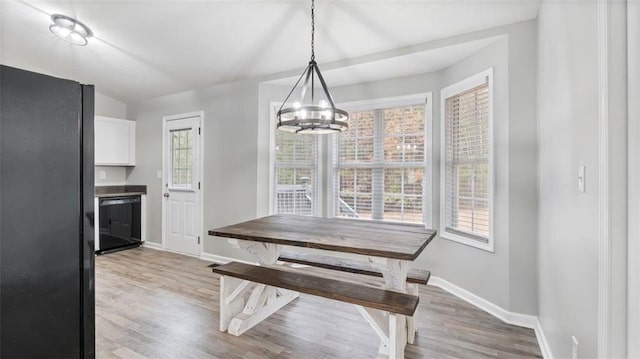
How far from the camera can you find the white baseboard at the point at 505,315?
6.84ft

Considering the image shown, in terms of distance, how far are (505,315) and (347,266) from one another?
140 cm

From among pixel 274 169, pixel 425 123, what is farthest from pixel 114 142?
pixel 425 123

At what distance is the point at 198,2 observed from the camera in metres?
2.60

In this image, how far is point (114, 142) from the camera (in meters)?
4.87

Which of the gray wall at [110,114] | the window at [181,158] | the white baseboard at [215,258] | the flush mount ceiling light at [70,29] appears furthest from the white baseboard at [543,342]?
the gray wall at [110,114]

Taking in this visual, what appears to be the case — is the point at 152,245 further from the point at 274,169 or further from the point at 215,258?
the point at 274,169

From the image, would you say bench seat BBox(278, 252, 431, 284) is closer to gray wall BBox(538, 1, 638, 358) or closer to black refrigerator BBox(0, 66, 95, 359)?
gray wall BBox(538, 1, 638, 358)

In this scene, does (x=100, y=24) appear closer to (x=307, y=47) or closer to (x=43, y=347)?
(x=307, y=47)

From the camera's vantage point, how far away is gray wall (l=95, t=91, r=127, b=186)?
4.84 metres

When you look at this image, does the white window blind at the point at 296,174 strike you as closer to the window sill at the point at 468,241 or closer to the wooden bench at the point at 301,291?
the wooden bench at the point at 301,291

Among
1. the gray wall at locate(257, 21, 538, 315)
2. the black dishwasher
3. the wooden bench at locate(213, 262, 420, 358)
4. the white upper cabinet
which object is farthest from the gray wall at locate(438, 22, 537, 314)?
the white upper cabinet

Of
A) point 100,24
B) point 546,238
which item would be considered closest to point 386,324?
point 546,238

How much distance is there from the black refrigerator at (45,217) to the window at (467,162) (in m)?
2.88

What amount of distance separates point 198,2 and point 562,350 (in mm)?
3596
